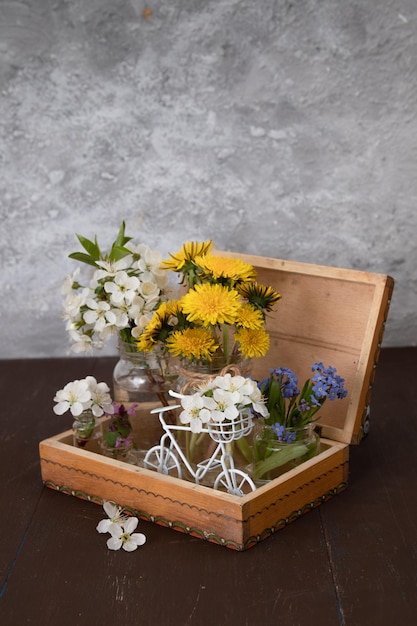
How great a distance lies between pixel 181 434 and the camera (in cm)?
156

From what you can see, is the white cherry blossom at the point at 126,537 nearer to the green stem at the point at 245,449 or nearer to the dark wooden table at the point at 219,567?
the dark wooden table at the point at 219,567

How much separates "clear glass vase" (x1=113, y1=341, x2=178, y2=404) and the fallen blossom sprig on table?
0.24 meters

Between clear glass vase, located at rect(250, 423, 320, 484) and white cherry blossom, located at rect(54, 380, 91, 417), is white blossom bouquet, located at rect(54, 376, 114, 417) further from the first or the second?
clear glass vase, located at rect(250, 423, 320, 484)

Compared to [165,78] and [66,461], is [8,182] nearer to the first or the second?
[165,78]

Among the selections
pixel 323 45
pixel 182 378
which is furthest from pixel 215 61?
pixel 182 378

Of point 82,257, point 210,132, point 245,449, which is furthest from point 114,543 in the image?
point 210,132

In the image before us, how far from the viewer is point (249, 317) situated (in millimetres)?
1447

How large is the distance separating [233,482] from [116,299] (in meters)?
0.38

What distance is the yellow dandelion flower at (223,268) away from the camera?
1.45 m

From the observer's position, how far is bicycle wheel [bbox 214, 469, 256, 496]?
1.40 m

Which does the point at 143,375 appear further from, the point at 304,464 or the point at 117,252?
the point at 304,464

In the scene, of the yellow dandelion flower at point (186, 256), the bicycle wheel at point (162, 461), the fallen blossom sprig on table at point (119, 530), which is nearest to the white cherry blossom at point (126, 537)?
the fallen blossom sprig on table at point (119, 530)

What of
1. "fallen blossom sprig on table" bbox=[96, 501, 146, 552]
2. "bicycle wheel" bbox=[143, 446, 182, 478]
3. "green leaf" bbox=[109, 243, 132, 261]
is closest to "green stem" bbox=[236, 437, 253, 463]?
"bicycle wheel" bbox=[143, 446, 182, 478]

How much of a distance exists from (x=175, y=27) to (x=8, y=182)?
0.65 m
